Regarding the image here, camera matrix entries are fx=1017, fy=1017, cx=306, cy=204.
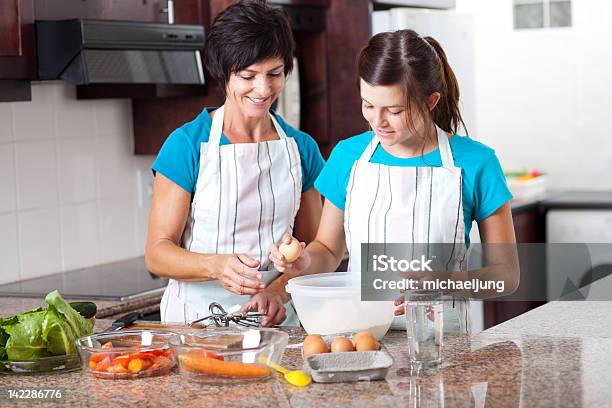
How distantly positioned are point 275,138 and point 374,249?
0.47 metres

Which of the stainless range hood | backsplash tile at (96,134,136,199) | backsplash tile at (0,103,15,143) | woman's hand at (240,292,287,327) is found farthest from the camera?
backsplash tile at (96,134,136,199)

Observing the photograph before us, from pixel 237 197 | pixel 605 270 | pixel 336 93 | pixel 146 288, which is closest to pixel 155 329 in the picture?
pixel 237 197

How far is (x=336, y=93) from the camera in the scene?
12.9 feet

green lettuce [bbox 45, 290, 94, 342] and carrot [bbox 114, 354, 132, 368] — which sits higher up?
green lettuce [bbox 45, 290, 94, 342]

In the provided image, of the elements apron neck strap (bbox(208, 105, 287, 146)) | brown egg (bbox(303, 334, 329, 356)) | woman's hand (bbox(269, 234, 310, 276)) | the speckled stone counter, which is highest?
apron neck strap (bbox(208, 105, 287, 146))

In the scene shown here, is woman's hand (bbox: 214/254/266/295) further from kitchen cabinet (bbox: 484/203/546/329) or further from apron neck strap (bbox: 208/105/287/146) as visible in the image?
kitchen cabinet (bbox: 484/203/546/329)

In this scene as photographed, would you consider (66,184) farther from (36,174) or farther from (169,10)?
(169,10)

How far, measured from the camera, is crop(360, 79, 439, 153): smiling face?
6.48ft

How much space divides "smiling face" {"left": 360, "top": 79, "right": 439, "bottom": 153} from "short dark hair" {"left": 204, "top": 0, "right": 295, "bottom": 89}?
0.97 ft

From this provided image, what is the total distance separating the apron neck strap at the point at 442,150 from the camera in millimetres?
2098

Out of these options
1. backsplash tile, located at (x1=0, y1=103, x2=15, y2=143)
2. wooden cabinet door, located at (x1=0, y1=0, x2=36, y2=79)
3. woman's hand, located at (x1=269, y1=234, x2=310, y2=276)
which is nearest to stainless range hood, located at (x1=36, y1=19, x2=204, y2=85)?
wooden cabinet door, located at (x1=0, y1=0, x2=36, y2=79)

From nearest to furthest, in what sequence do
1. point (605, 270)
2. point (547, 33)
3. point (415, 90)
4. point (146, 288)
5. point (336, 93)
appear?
point (415, 90) → point (146, 288) → point (336, 93) → point (605, 270) → point (547, 33)

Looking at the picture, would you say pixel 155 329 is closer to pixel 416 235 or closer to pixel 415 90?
pixel 416 235

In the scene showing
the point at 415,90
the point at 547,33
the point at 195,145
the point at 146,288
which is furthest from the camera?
the point at 547,33
